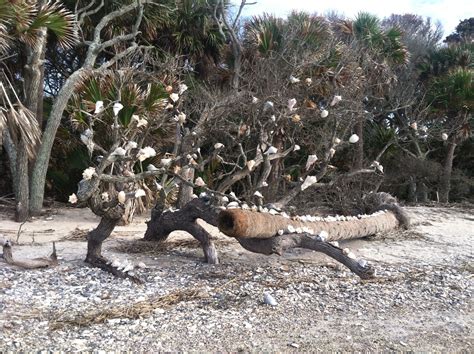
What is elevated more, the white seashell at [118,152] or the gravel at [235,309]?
the white seashell at [118,152]

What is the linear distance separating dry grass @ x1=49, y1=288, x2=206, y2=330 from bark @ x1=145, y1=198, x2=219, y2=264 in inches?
57.8

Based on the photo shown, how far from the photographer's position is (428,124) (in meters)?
17.1

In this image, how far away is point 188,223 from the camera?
24.0 ft

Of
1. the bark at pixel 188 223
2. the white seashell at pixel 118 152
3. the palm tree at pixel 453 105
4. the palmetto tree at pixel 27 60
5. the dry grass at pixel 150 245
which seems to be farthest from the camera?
the palm tree at pixel 453 105

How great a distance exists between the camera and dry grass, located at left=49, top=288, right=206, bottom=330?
15.1 feet

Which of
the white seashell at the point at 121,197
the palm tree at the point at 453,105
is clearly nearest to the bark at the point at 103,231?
the white seashell at the point at 121,197

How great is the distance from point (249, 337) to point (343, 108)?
8739 mm

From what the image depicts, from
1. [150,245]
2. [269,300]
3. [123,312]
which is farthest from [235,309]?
[150,245]

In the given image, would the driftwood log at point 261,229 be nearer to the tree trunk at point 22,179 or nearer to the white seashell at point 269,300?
the white seashell at point 269,300

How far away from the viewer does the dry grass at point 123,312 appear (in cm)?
461

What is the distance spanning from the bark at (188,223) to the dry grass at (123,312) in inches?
57.8

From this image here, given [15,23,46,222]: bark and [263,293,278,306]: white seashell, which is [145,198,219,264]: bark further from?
[15,23,46,222]: bark

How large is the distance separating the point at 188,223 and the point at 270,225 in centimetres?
141

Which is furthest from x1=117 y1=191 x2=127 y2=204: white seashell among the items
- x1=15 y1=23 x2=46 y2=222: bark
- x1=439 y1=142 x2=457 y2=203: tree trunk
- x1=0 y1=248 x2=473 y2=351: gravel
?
x1=439 y1=142 x2=457 y2=203: tree trunk
